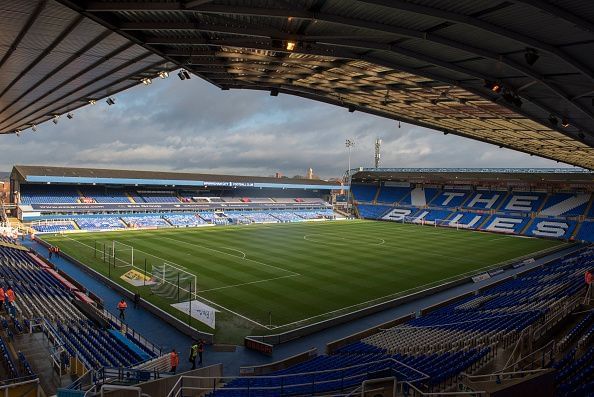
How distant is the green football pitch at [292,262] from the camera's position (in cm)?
2263

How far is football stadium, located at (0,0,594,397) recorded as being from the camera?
29.6 feet

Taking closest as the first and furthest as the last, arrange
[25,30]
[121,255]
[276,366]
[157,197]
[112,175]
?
[25,30] < [276,366] < [121,255] < [112,175] < [157,197]

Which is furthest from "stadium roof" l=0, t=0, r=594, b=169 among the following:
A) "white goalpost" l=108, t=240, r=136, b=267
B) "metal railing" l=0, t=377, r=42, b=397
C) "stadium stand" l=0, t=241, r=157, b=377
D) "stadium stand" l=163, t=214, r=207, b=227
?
"stadium stand" l=163, t=214, r=207, b=227

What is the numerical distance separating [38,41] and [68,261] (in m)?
26.0

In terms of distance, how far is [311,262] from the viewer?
34438mm

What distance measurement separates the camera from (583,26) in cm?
754

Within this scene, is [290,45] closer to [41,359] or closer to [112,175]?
[41,359]

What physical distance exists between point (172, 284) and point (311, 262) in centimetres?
1271

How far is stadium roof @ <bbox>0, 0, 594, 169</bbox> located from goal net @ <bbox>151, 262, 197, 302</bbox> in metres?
12.0

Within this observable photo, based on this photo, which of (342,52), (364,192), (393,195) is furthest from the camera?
(364,192)

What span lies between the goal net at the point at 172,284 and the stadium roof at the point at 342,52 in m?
12.0

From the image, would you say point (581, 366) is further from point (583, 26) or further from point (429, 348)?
point (583, 26)

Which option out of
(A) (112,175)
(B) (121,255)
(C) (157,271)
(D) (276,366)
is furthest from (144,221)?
(D) (276,366)

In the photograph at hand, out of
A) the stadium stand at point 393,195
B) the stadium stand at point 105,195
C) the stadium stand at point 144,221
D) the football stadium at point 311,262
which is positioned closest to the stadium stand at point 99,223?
the stadium stand at point 144,221
